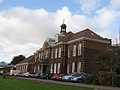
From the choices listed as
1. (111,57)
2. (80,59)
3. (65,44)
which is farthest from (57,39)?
(111,57)

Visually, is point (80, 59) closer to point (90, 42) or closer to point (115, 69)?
point (90, 42)

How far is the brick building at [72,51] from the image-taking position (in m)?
69.4

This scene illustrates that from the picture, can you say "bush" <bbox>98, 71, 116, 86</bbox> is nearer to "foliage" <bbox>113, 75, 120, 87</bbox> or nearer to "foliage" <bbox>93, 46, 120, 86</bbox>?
"foliage" <bbox>93, 46, 120, 86</bbox>

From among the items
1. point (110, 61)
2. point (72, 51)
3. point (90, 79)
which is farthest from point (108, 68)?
point (72, 51)

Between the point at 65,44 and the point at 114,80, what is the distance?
133 feet

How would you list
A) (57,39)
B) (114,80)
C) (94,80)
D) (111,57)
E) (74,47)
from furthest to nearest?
1. (57,39)
2. (74,47)
3. (111,57)
4. (94,80)
5. (114,80)

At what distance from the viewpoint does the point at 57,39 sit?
86188 mm

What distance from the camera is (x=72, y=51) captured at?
7531 cm

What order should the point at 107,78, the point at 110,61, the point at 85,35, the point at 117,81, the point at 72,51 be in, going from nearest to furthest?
1. the point at 117,81
2. the point at 107,78
3. the point at 110,61
4. the point at 85,35
5. the point at 72,51

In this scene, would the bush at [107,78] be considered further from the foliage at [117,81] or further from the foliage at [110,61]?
the foliage at [110,61]

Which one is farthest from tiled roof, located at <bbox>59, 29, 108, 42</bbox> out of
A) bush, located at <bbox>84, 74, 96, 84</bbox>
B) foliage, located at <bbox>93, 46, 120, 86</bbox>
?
bush, located at <bbox>84, 74, 96, 84</bbox>

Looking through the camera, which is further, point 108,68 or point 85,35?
point 85,35

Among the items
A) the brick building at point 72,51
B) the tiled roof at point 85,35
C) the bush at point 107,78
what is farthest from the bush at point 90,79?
the tiled roof at point 85,35

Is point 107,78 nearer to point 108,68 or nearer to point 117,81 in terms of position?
point 117,81
